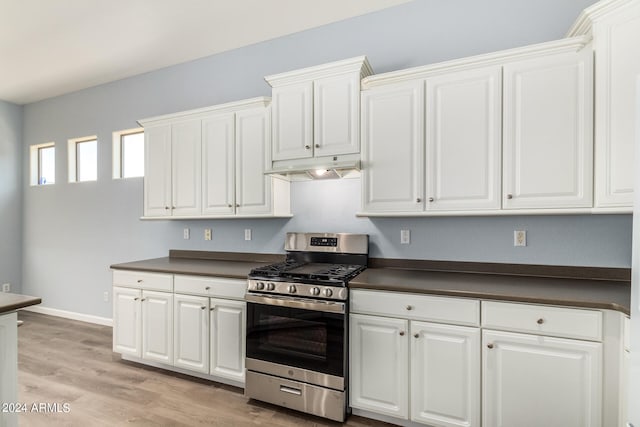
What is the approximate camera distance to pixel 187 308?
106 inches

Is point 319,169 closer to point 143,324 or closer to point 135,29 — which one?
point 143,324

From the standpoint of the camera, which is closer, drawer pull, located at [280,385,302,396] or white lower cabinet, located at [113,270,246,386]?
drawer pull, located at [280,385,302,396]

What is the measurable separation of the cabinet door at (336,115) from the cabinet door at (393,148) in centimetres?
8

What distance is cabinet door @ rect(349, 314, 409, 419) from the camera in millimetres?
2043

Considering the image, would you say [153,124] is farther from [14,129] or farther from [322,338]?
→ [14,129]

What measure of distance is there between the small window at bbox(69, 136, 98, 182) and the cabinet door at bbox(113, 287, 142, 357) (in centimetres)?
227

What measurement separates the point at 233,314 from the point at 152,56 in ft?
9.45

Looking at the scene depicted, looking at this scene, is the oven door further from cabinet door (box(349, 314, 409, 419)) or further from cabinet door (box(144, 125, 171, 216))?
cabinet door (box(144, 125, 171, 216))

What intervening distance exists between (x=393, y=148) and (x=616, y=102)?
1242 millimetres

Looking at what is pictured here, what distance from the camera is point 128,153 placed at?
4156 millimetres

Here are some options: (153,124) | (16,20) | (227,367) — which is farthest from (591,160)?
(16,20)

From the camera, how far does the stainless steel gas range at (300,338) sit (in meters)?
2.14

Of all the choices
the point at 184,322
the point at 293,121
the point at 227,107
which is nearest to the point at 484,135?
the point at 293,121

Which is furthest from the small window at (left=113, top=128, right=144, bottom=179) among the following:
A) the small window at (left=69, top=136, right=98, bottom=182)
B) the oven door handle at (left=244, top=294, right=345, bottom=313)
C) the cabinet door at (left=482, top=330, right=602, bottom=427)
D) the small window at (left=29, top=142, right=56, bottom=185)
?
the cabinet door at (left=482, top=330, right=602, bottom=427)
